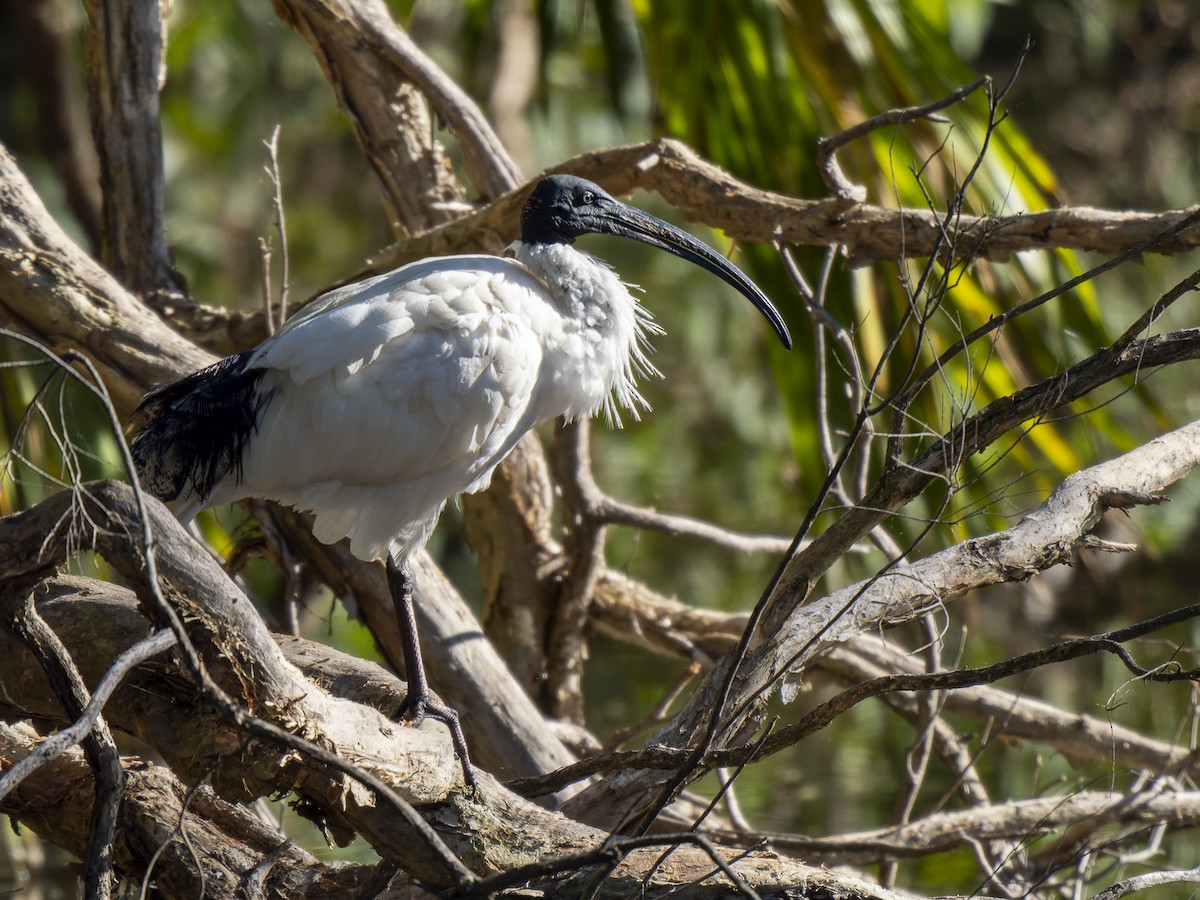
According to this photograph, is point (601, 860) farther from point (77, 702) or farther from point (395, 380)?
point (395, 380)

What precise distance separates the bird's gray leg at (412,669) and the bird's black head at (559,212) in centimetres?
92

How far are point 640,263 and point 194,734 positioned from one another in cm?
783

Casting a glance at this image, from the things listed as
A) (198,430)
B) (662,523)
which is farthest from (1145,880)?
(662,523)

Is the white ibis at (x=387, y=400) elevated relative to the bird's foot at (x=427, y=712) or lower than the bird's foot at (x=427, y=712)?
elevated

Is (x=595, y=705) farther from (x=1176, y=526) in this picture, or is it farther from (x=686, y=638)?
(x=1176, y=526)

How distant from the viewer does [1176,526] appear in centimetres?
947

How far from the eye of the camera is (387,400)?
118 inches

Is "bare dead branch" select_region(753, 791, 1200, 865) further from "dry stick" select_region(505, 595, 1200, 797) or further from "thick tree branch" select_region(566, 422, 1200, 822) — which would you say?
"dry stick" select_region(505, 595, 1200, 797)

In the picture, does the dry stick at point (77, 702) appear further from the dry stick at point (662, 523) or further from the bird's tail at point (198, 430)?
the dry stick at point (662, 523)

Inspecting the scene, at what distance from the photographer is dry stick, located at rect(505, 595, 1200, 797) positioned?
1.92 m

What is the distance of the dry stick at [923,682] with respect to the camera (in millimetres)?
1918

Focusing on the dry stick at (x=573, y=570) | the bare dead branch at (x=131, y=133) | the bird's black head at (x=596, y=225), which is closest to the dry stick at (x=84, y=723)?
the bird's black head at (x=596, y=225)

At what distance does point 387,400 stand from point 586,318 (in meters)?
0.56

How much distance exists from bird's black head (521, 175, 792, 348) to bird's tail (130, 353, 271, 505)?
32.3 inches
